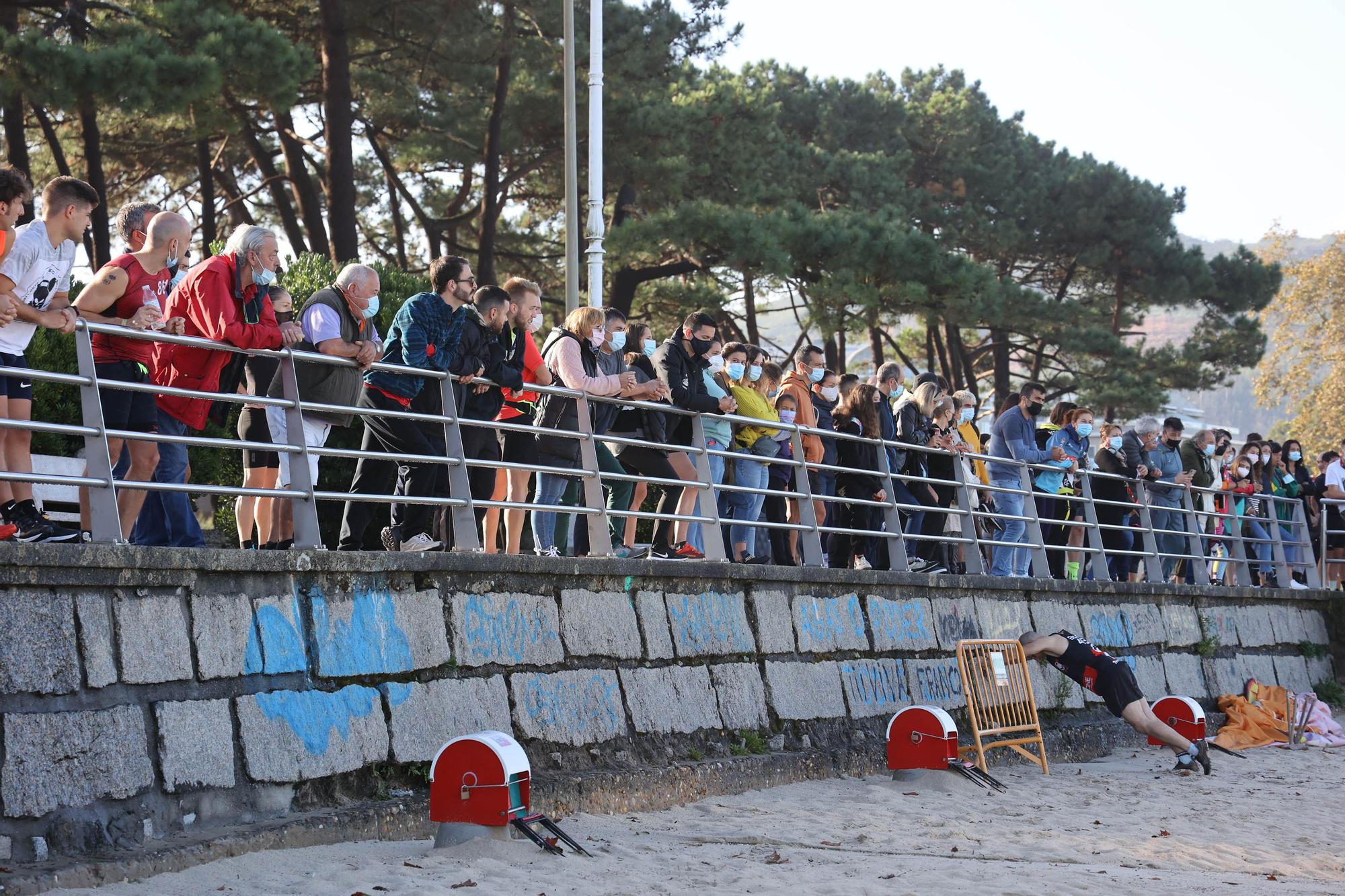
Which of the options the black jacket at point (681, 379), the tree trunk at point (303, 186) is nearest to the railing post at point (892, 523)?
the black jacket at point (681, 379)

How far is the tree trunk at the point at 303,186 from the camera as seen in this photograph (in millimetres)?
22719

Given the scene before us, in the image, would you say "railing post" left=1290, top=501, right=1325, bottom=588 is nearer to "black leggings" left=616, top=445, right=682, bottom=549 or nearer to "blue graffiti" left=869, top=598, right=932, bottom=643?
"blue graffiti" left=869, top=598, right=932, bottom=643

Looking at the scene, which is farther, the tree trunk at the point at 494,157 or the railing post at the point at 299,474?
the tree trunk at the point at 494,157

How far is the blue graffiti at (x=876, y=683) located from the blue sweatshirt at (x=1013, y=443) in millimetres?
2951

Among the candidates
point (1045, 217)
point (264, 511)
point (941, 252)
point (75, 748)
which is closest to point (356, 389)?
point (264, 511)

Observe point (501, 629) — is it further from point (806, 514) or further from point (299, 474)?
point (806, 514)

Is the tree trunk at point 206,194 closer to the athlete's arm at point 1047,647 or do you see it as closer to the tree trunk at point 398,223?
the tree trunk at point 398,223

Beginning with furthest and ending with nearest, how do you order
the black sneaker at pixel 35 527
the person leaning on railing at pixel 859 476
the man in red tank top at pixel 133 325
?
the person leaning on railing at pixel 859 476, the man in red tank top at pixel 133 325, the black sneaker at pixel 35 527

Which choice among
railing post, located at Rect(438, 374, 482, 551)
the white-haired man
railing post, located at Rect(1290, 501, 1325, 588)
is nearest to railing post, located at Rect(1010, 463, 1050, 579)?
railing post, located at Rect(1290, 501, 1325, 588)

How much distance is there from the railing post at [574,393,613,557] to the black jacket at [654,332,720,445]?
1058 millimetres

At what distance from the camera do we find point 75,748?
582cm

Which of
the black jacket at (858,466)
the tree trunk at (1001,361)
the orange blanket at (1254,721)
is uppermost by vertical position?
the tree trunk at (1001,361)

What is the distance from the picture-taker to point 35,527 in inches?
248

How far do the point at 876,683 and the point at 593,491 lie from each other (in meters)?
3.31
